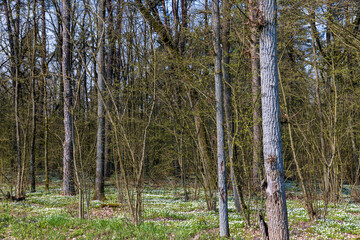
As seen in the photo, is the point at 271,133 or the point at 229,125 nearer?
the point at 271,133

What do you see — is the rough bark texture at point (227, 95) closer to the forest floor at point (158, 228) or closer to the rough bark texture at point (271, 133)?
the forest floor at point (158, 228)

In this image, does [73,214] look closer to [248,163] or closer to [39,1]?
[248,163]

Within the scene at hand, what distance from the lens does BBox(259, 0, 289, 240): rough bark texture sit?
14.0 feet

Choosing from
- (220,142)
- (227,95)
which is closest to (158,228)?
(220,142)

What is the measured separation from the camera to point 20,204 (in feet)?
35.4

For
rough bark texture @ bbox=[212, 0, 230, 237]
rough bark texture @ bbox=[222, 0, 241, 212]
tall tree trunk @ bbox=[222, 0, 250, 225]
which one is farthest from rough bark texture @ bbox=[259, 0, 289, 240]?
rough bark texture @ bbox=[222, 0, 241, 212]

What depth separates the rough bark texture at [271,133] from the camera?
4.27 m

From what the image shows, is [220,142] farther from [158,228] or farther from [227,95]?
Answer: [227,95]

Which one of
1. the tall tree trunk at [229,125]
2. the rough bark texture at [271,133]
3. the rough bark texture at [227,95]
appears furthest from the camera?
the rough bark texture at [227,95]

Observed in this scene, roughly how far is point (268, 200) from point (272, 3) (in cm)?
310

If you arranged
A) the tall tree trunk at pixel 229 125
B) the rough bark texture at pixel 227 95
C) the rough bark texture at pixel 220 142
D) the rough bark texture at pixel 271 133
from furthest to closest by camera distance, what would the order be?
1. the rough bark texture at pixel 227 95
2. the tall tree trunk at pixel 229 125
3. the rough bark texture at pixel 220 142
4. the rough bark texture at pixel 271 133

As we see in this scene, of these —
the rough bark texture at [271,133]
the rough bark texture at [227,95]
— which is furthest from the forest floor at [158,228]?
the rough bark texture at [271,133]

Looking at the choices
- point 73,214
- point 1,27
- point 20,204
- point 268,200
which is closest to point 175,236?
point 268,200

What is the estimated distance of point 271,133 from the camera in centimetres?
438
